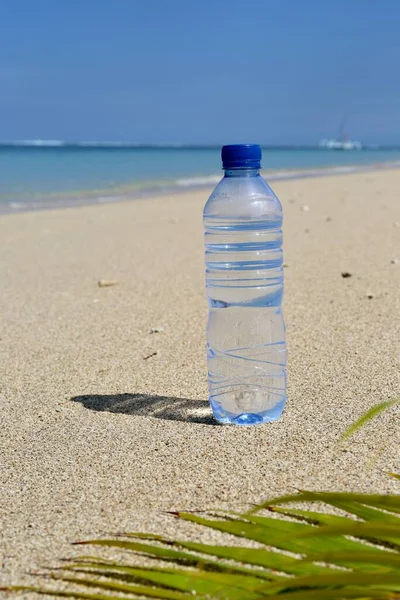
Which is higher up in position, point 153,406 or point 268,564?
point 268,564

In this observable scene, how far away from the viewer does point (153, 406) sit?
2605 mm

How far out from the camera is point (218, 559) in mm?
1532

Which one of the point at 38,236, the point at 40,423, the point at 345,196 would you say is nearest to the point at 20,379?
Answer: the point at 40,423

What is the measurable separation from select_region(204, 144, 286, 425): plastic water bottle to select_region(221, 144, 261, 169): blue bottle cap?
63mm

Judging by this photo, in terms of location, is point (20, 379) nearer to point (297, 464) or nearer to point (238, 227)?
point (238, 227)

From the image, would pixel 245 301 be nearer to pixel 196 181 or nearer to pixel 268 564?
pixel 268 564

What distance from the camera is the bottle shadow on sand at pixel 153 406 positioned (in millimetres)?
2490

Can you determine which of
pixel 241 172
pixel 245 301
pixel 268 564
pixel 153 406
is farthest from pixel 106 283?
pixel 268 564

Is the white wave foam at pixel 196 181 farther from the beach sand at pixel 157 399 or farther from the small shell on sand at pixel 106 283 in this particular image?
the small shell on sand at pixel 106 283

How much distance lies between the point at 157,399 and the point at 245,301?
48 cm

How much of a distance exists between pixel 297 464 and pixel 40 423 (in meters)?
0.90

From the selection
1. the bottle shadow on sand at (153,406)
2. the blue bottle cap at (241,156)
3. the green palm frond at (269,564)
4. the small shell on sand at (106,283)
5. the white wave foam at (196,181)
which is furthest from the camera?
the white wave foam at (196,181)

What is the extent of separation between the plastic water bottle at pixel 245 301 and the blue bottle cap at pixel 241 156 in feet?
0.21

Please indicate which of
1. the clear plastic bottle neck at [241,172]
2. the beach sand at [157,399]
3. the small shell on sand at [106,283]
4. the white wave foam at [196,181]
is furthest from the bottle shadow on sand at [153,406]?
the white wave foam at [196,181]
